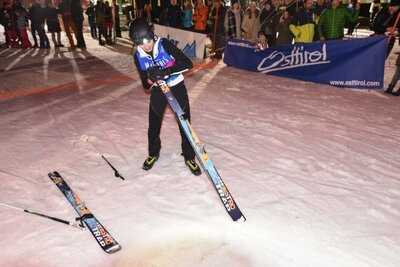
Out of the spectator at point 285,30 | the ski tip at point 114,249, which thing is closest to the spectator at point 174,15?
the spectator at point 285,30

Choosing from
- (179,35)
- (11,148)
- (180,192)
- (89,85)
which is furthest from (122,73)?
(180,192)

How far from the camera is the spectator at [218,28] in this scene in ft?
37.7

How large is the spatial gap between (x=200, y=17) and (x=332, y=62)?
19.0 feet

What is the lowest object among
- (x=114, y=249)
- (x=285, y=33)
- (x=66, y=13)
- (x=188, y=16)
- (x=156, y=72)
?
(x=114, y=249)

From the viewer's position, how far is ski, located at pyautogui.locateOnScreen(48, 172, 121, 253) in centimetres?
291

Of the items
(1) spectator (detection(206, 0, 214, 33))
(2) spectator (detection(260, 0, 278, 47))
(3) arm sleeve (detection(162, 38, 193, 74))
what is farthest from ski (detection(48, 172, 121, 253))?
(1) spectator (detection(206, 0, 214, 33))

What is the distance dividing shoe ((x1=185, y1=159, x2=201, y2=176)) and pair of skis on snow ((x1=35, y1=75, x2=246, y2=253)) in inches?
22.7

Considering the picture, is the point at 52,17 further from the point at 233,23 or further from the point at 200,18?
the point at 233,23

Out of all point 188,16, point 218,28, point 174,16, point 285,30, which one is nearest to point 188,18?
point 188,16

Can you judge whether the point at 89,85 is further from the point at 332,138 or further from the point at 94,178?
the point at 332,138

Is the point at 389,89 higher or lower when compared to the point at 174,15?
lower

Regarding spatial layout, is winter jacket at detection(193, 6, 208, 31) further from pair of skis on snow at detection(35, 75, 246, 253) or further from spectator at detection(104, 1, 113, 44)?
pair of skis on snow at detection(35, 75, 246, 253)

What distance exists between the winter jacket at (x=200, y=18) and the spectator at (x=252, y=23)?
5.44 ft

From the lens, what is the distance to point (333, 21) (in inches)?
327
